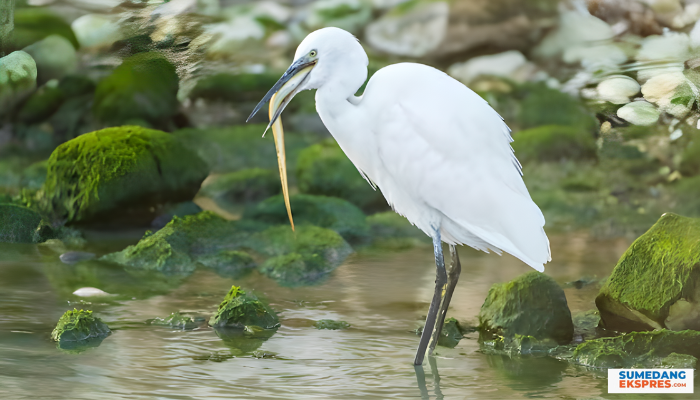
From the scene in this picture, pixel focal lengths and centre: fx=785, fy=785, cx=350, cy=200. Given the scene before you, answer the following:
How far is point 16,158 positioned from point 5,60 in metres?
1.35

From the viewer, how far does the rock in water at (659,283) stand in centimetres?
429

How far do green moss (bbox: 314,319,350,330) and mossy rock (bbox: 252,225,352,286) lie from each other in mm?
1157

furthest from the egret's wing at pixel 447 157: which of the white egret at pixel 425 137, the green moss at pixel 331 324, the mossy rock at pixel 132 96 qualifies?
A: the mossy rock at pixel 132 96

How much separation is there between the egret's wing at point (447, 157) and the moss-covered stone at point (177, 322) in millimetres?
1528

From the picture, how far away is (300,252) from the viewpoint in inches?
263

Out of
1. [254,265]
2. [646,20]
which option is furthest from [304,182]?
[646,20]

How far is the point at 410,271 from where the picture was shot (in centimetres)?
634

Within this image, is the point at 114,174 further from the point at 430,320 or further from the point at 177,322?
the point at 430,320

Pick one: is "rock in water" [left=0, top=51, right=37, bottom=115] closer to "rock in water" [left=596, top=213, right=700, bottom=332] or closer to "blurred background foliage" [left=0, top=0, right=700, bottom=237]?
"blurred background foliage" [left=0, top=0, right=700, bottom=237]

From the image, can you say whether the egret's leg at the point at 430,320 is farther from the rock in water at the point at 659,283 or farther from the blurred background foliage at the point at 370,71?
the blurred background foliage at the point at 370,71

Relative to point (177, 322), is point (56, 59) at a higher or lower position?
higher

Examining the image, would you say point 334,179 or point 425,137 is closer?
point 425,137

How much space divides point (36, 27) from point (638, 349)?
378 inches

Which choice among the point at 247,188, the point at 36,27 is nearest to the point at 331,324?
the point at 247,188
